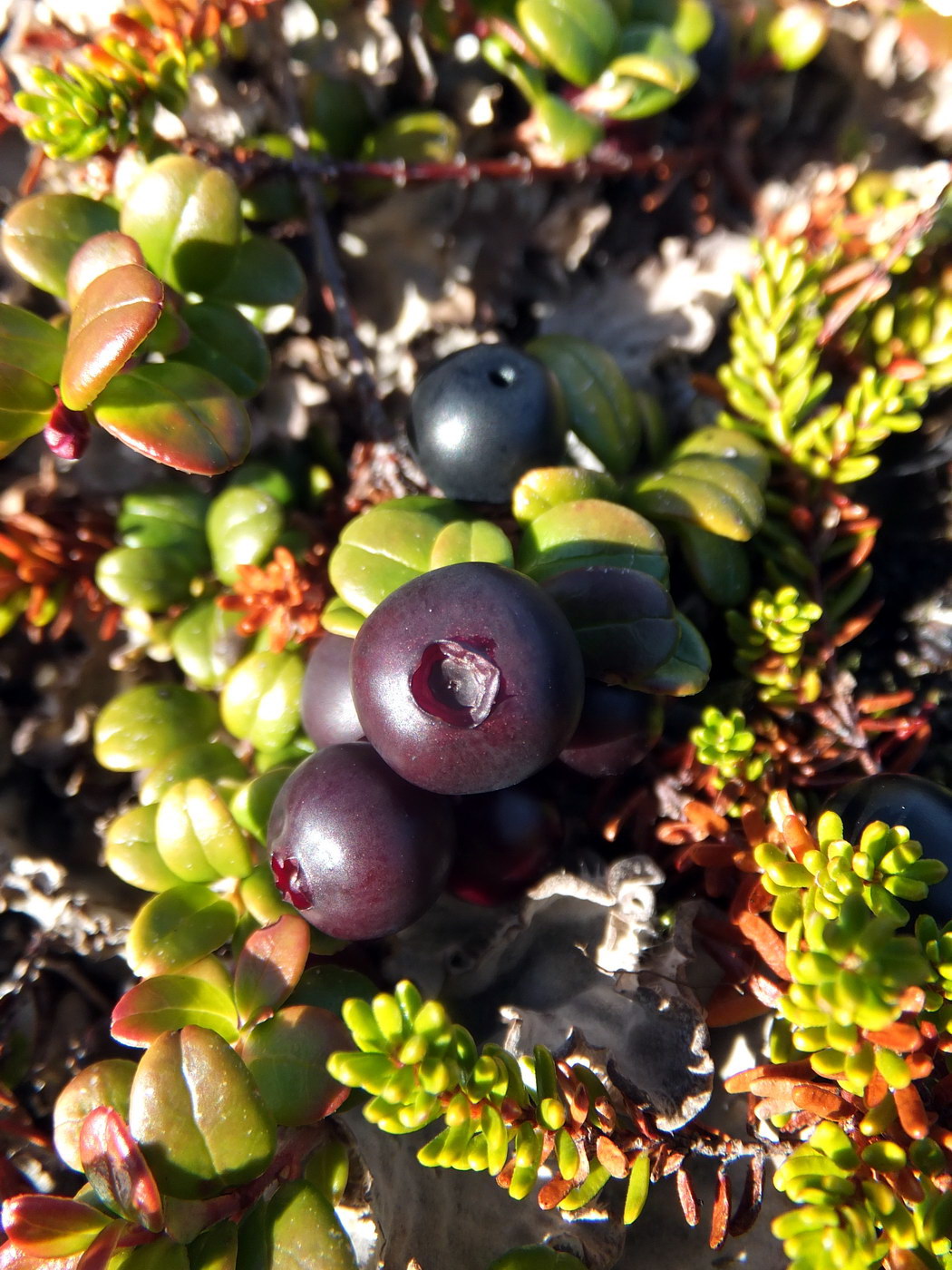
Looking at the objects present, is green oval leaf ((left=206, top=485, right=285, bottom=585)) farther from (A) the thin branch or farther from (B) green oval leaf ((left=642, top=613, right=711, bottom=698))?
(B) green oval leaf ((left=642, top=613, right=711, bottom=698))

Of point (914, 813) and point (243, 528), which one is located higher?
point (914, 813)

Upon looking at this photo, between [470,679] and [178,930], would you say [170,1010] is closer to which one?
[178,930]

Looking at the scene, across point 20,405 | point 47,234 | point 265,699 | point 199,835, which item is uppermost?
point 47,234

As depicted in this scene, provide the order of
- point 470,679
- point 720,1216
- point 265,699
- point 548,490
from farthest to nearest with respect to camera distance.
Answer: point 265,699 → point 548,490 → point 720,1216 → point 470,679

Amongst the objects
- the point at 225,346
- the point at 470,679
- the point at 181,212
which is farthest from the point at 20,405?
the point at 470,679

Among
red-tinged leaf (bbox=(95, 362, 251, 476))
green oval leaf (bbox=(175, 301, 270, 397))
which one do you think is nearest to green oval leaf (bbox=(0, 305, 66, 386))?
red-tinged leaf (bbox=(95, 362, 251, 476))

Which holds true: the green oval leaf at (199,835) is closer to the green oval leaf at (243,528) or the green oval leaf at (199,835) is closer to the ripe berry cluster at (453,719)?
the ripe berry cluster at (453,719)
